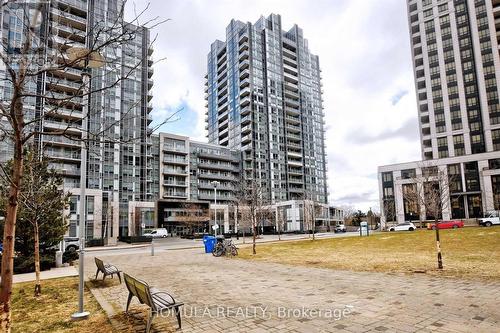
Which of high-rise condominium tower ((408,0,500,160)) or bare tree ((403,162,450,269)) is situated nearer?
bare tree ((403,162,450,269))

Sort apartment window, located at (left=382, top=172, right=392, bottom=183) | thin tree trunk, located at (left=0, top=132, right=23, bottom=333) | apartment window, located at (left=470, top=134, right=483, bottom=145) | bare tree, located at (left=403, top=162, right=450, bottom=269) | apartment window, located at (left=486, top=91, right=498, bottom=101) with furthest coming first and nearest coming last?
apartment window, located at (left=382, top=172, right=392, bottom=183) < apartment window, located at (left=470, top=134, right=483, bottom=145) < apartment window, located at (left=486, top=91, right=498, bottom=101) < bare tree, located at (left=403, top=162, right=450, bottom=269) < thin tree trunk, located at (left=0, top=132, right=23, bottom=333)

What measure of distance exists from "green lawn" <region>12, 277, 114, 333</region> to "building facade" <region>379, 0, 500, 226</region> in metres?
74.2

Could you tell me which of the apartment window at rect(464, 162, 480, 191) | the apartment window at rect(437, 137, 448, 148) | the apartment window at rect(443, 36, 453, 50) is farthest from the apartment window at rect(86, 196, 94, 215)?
the apartment window at rect(443, 36, 453, 50)

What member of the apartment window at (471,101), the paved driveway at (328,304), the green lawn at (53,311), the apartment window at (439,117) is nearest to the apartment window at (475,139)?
the apartment window at (471,101)

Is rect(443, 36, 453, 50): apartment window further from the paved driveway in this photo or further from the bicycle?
the paved driveway

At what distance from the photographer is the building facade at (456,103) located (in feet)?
233

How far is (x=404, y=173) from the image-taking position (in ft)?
258

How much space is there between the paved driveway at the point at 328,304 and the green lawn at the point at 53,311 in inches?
15.7

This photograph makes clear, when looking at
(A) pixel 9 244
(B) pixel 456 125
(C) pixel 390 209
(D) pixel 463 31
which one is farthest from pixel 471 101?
(A) pixel 9 244

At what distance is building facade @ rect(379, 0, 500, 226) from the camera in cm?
7106

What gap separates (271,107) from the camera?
103938 millimetres

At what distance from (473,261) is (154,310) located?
48.5 ft

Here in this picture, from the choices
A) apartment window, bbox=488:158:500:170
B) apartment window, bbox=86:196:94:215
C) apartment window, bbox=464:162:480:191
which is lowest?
apartment window, bbox=86:196:94:215

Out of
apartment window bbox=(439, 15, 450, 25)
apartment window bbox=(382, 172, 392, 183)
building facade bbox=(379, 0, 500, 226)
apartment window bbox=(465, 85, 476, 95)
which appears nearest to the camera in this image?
building facade bbox=(379, 0, 500, 226)
